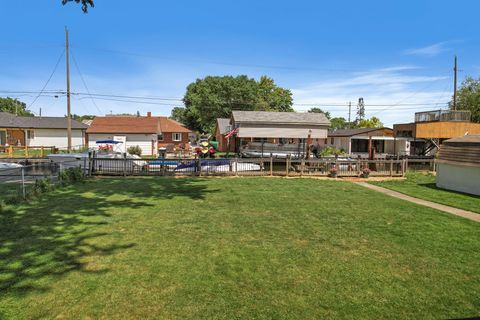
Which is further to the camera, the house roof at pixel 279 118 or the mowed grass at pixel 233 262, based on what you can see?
the house roof at pixel 279 118

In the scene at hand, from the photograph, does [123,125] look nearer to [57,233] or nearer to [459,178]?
[57,233]

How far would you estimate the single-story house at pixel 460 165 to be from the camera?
1415 centimetres

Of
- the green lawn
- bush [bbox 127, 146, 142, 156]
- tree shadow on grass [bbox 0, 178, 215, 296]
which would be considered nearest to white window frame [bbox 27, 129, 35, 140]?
bush [bbox 127, 146, 142, 156]

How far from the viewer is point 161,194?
1286 cm

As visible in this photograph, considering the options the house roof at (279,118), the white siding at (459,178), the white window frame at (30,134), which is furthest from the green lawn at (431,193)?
the white window frame at (30,134)

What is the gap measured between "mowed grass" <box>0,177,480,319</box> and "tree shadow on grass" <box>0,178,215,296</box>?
0.03 m

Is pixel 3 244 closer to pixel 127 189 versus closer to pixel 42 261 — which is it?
pixel 42 261

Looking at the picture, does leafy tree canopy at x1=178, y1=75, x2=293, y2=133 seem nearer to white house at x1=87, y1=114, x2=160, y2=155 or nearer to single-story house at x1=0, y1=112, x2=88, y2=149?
white house at x1=87, y1=114, x2=160, y2=155

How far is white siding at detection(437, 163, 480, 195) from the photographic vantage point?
14.2m

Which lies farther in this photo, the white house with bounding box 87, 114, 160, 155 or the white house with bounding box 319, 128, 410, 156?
the white house with bounding box 319, 128, 410, 156

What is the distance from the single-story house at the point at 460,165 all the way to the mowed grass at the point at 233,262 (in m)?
5.32

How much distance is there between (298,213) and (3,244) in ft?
24.4

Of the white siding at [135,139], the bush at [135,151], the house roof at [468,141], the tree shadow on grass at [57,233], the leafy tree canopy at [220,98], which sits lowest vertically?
the tree shadow on grass at [57,233]

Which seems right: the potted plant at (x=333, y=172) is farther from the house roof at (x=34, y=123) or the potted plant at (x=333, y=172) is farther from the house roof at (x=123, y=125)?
the house roof at (x=34, y=123)
